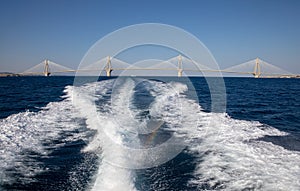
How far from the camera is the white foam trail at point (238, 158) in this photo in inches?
182

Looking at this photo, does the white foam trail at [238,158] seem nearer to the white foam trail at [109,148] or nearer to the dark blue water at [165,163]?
the dark blue water at [165,163]

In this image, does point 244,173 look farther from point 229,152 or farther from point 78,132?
point 78,132

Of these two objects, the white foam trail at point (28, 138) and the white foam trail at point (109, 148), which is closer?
the white foam trail at point (109, 148)

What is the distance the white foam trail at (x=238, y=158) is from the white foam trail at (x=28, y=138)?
12.2 feet

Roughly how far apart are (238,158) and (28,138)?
6152 millimetres

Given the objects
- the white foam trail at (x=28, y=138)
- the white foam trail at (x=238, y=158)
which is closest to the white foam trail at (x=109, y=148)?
the white foam trail at (x=28, y=138)

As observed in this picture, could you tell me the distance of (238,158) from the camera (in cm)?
593

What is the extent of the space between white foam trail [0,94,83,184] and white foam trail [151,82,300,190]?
3.71m

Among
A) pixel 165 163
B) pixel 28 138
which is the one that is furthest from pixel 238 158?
pixel 28 138

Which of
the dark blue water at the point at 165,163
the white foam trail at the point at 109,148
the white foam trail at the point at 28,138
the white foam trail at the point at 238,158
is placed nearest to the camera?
the white foam trail at the point at 109,148

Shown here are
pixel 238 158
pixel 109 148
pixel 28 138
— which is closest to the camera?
pixel 238 158

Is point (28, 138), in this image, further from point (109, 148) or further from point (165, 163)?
point (165, 163)

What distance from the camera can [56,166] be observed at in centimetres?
523

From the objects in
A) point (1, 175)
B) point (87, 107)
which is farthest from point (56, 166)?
point (87, 107)
